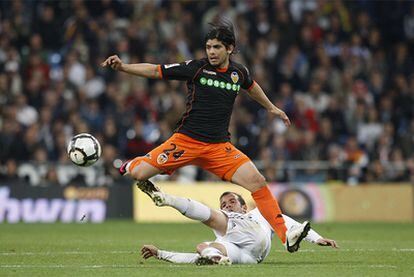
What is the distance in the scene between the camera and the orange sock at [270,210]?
10680mm

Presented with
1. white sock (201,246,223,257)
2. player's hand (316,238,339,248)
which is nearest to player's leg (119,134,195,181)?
white sock (201,246,223,257)

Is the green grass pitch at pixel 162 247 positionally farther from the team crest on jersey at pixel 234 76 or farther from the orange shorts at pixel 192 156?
the team crest on jersey at pixel 234 76

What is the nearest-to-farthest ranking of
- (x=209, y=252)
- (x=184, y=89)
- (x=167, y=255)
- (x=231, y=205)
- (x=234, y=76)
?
1. (x=209, y=252)
2. (x=167, y=255)
3. (x=231, y=205)
4. (x=234, y=76)
5. (x=184, y=89)

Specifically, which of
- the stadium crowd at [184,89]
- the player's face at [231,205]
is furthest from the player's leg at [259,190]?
the stadium crowd at [184,89]

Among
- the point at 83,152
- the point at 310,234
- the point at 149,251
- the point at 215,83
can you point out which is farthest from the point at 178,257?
the point at 215,83

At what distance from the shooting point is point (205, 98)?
1081 centimetres

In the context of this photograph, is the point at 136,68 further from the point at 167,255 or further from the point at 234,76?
the point at 167,255

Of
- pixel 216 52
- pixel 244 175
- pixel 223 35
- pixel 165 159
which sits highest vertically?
pixel 223 35

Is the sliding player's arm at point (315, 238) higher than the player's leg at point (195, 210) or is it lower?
lower

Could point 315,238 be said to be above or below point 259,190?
below

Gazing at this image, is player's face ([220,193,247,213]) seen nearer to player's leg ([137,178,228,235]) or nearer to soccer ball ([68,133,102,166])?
player's leg ([137,178,228,235])

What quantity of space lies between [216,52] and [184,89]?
11.3 m

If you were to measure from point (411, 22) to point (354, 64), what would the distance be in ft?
8.21

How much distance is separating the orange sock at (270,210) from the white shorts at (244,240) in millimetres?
405
